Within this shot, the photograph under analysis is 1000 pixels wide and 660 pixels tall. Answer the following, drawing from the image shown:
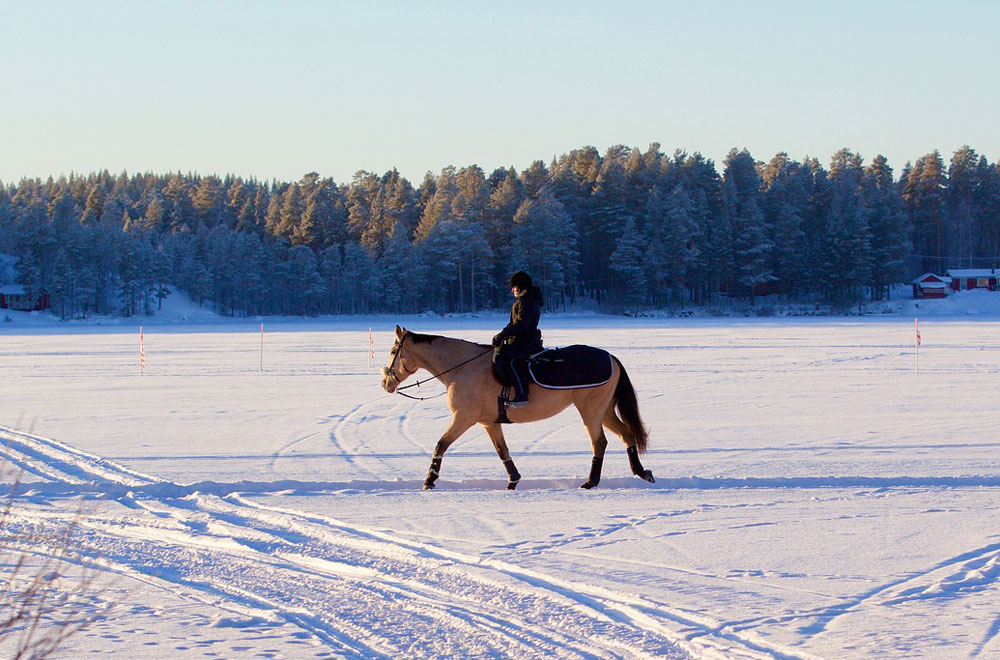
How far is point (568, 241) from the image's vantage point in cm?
9194

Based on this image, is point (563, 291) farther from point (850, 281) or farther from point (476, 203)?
point (850, 281)

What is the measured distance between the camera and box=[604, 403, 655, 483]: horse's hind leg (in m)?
10.4

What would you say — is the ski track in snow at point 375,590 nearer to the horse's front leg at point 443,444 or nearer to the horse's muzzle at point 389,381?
the horse's front leg at point 443,444

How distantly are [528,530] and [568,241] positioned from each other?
84.6m

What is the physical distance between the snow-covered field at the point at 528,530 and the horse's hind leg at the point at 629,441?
137mm

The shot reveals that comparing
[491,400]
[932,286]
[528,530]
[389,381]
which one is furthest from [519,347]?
[932,286]

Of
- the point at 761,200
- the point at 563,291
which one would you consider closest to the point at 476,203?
the point at 563,291

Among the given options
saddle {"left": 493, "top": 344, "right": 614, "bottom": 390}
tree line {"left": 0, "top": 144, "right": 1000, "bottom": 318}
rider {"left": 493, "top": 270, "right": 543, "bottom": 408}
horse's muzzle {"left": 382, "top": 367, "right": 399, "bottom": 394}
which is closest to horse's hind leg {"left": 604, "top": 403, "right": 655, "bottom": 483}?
saddle {"left": 493, "top": 344, "right": 614, "bottom": 390}

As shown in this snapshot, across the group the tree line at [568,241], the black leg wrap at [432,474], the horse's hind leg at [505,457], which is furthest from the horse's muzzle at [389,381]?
the tree line at [568,241]

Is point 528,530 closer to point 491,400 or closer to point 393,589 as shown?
point 393,589

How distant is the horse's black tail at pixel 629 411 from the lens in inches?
415

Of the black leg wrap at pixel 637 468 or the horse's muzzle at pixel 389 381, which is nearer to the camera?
the black leg wrap at pixel 637 468

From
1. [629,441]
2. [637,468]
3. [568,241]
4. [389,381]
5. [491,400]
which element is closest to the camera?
[491,400]

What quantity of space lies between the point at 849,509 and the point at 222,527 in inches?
231
